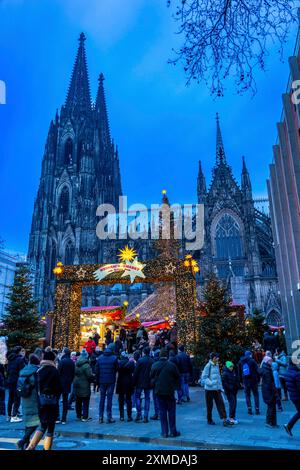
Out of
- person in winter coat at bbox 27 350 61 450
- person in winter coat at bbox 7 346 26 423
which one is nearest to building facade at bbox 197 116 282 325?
person in winter coat at bbox 7 346 26 423

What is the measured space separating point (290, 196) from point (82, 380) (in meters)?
15.2

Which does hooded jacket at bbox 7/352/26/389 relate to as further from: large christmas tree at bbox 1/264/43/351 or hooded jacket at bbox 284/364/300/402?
large christmas tree at bbox 1/264/43/351

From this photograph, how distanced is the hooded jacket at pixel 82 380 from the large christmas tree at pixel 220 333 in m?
6.48

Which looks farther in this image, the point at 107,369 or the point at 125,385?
the point at 125,385

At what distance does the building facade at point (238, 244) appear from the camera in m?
43.4

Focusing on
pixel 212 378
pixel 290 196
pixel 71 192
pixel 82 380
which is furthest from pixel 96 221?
pixel 212 378

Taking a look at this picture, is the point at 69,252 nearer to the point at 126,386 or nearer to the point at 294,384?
the point at 126,386

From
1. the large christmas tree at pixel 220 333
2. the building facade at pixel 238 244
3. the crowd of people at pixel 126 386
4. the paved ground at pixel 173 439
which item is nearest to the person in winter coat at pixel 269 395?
the crowd of people at pixel 126 386

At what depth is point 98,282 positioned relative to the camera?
58.1 ft

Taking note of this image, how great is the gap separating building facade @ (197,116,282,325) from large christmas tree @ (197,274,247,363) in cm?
2901

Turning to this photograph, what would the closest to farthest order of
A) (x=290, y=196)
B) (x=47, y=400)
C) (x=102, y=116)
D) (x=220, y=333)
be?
(x=47, y=400)
(x=220, y=333)
(x=290, y=196)
(x=102, y=116)

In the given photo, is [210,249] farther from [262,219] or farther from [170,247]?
[170,247]
